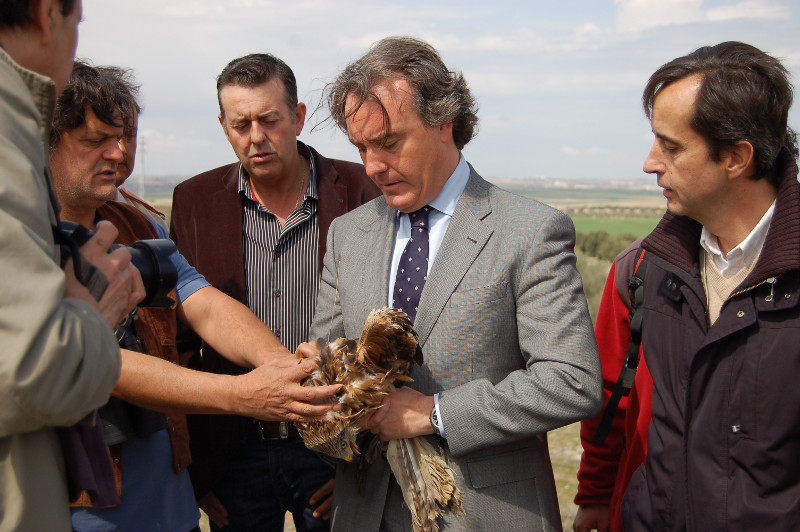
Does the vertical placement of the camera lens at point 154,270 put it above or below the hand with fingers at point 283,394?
above

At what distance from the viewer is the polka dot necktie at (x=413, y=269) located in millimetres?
2953

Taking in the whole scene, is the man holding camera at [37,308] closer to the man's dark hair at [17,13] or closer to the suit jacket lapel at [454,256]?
the man's dark hair at [17,13]

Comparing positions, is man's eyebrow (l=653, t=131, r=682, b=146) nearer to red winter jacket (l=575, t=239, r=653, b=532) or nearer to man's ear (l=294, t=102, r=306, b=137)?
red winter jacket (l=575, t=239, r=653, b=532)

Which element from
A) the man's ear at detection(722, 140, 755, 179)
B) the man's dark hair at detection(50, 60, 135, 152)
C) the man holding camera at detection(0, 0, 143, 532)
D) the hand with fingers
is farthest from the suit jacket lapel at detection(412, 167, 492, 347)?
the man's dark hair at detection(50, 60, 135, 152)

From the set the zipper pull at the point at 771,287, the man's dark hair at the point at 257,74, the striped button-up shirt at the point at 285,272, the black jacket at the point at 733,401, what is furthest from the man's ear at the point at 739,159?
the man's dark hair at the point at 257,74

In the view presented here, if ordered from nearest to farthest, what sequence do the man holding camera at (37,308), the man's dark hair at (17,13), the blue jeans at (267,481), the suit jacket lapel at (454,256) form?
1. the man holding camera at (37,308)
2. the man's dark hair at (17,13)
3. the suit jacket lapel at (454,256)
4. the blue jeans at (267,481)

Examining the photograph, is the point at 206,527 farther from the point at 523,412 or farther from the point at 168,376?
the point at 523,412

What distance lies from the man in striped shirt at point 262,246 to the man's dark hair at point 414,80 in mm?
1133

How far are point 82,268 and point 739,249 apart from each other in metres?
2.46

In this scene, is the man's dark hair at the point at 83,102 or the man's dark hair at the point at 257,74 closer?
the man's dark hair at the point at 83,102

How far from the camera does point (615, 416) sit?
11.2 feet

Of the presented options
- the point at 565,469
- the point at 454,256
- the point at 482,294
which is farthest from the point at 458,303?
the point at 565,469

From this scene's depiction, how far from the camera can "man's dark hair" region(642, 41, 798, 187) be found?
104 inches

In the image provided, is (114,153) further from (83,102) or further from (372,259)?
(372,259)
